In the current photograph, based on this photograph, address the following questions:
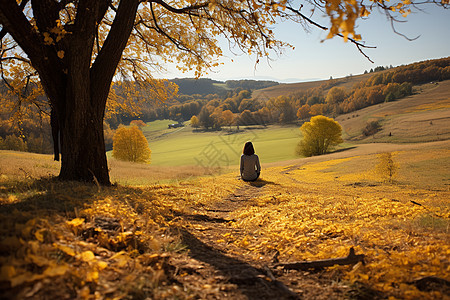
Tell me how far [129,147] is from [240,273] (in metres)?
47.1

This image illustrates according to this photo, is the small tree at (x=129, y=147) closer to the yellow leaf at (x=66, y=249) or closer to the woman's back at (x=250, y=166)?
the woman's back at (x=250, y=166)

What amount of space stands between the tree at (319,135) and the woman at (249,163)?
44111 millimetres

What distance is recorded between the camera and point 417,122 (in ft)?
185

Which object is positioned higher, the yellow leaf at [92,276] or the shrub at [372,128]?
the yellow leaf at [92,276]

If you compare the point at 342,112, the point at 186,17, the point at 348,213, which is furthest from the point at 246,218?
the point at 342,112

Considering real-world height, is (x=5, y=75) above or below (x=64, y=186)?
above

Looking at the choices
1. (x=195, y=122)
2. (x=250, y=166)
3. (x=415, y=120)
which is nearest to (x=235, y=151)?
(x=415, y=120)

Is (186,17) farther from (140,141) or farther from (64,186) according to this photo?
(140,141)

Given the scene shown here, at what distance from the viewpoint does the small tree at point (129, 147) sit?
4574cm

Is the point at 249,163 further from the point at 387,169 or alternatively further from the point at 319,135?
the point at 319,135

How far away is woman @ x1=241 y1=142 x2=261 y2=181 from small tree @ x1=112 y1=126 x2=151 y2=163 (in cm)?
3700

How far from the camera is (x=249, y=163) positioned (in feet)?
40.2

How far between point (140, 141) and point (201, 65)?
1623 inches

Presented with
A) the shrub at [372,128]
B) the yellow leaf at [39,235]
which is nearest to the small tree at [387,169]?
the yellow leaf at [39,235]
